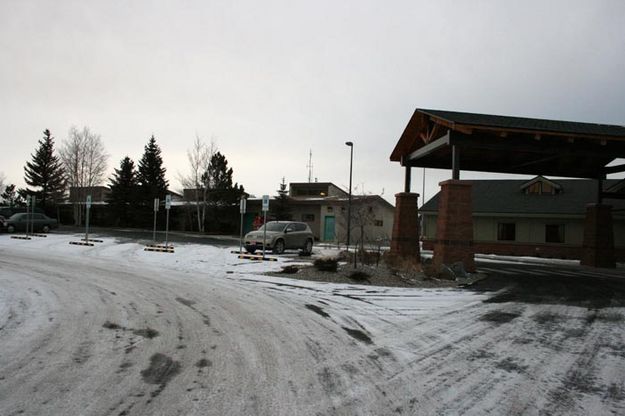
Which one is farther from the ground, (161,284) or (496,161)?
(496,161)

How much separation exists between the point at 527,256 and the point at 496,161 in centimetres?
1280

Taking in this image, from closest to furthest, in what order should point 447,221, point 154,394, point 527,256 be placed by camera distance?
point 154,394 < point 447,221 < point 527,256

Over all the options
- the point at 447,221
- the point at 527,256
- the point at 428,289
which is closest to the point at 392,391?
the point at 428,289

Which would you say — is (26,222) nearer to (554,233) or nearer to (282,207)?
(282,207)

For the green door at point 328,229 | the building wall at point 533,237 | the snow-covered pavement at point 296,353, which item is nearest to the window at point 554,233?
the building wall at point 533,237

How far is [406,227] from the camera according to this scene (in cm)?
1906

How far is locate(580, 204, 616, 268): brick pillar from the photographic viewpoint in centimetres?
2198

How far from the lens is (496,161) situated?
2067 centimetres

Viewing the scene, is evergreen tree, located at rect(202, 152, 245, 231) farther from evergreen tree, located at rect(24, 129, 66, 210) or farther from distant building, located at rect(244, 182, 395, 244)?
evergreen tree, located at rect(24, 129, 66, 210)

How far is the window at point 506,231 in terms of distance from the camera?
3091cm

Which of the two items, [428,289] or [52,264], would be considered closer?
[428,289]

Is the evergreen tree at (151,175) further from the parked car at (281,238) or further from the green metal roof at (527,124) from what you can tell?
the green metal roof at (527,124)

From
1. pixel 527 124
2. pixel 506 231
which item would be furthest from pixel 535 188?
pixel 527 124

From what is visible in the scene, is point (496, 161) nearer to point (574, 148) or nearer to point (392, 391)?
point (574, 148)
